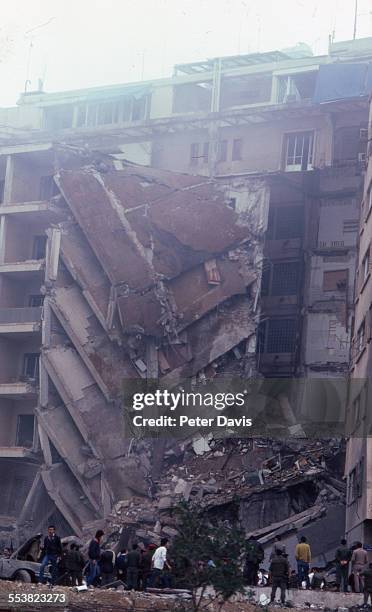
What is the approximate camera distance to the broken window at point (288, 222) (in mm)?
47312

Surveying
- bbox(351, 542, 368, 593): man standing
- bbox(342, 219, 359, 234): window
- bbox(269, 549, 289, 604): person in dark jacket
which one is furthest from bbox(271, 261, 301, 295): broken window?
bbox(269, 549, 289, 604): person in dark jacket

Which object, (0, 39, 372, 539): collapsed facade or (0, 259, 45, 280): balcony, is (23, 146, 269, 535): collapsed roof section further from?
(0, 259, 45, 280): balcony

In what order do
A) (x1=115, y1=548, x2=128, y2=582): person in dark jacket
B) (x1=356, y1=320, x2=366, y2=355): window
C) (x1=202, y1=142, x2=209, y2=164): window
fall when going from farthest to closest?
1. (x1=202, y1=142, x2=209, y2=164): window
2. (x1=356, y1=320, x2=366, y2=355): window
3. (x1=115, y1=548, x2=128, y2=582): person in dark jacket

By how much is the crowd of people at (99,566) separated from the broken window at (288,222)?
23868 mm

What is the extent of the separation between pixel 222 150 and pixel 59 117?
428 inches

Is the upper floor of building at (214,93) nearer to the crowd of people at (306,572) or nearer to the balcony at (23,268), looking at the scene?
the balcony at (23,268)

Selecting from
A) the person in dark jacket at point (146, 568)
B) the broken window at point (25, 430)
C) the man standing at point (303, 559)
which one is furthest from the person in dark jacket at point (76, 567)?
the broken window at point (25, 430)

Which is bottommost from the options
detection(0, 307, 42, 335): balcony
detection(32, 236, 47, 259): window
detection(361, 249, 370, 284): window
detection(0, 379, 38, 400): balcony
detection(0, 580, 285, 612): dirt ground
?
detection(0, 580, 285, 612): dirt ground

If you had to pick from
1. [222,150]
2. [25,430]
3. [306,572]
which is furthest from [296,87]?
[306,572]

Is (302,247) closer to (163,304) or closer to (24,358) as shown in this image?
(163,304)

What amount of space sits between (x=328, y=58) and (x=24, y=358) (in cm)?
1957

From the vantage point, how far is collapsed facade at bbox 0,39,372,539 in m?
42.4

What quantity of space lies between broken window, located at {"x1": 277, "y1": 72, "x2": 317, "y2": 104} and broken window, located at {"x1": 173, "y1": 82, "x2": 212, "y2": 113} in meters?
4.18

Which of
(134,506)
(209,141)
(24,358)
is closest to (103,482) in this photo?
(134,506)
